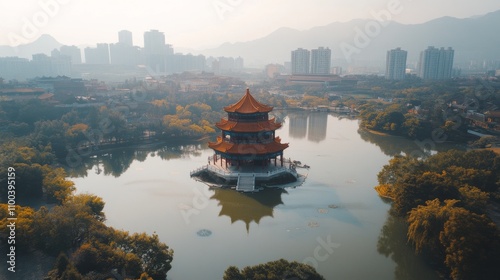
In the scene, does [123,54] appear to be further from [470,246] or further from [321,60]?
[470,246]

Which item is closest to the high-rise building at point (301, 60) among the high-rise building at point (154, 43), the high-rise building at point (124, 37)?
the high-rise building at point (154, 43)

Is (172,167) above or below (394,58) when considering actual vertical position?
below

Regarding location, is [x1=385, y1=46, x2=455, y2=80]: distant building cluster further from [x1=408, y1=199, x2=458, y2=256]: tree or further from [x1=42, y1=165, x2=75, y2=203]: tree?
[x1=42, y1=165, x2=75, y2=203]: tree

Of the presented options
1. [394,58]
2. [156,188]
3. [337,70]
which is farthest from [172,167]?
[337,70]

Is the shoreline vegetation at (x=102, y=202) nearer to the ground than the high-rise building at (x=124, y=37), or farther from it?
nearer to the ground

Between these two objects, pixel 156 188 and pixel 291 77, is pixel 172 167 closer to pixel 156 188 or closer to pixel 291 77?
pixel 156 188

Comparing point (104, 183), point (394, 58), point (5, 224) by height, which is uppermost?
point (394, 58)

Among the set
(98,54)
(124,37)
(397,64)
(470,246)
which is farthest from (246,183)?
(124,37)

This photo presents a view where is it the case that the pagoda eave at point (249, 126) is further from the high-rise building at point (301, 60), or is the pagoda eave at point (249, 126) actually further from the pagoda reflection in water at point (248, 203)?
the high-rise building at point (301, 60)
